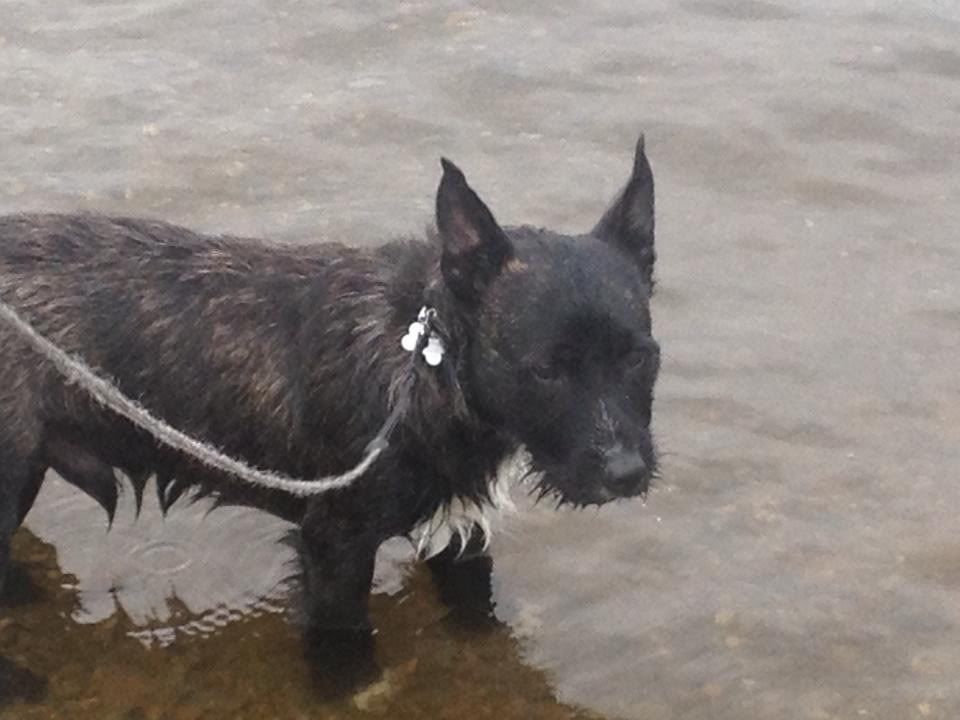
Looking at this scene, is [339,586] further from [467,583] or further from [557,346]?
[557,346]

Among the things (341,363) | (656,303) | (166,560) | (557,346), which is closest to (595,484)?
(557,346)

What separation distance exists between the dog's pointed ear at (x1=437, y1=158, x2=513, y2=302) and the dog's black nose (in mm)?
660

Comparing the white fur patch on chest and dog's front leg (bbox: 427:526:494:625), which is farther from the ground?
the white fur patch on chest

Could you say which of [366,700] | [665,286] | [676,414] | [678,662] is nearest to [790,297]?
[665,286]

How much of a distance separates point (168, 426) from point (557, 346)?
1529 millimetres

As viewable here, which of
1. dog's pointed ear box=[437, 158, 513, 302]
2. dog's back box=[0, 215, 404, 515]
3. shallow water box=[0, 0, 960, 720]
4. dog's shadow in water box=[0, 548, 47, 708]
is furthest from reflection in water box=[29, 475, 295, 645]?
Result: dog's pointed ear box=[437, 158, 513, 302]

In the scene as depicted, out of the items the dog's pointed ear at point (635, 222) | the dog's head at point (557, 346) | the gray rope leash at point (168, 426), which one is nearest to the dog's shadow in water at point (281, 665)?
the gray rope leash at point (168, 426)

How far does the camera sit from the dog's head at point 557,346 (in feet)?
14.3

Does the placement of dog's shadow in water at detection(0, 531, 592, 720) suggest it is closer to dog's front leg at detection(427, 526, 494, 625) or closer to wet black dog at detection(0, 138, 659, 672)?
dog's front leg at detection(427, 526, 494, 625)

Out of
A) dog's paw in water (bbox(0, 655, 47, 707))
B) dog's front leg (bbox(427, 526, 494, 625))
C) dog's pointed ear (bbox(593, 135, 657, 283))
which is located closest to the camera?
dog's pointed ear (bbox(593, 135, 657, 283))

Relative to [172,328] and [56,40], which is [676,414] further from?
[56,40]

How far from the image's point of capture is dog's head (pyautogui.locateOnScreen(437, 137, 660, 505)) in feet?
14.3

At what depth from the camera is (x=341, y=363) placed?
4891mm

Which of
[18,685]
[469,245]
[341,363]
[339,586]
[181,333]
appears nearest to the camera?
[469,245]
